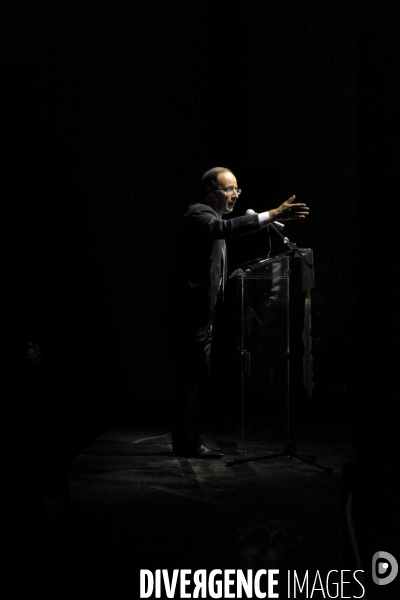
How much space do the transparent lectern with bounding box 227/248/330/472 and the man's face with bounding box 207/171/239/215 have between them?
0.56 meters

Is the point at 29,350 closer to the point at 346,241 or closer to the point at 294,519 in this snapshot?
the point at 294,519

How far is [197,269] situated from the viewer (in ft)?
15.0

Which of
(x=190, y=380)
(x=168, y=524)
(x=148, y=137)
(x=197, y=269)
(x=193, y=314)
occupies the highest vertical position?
(x=148, y=137)

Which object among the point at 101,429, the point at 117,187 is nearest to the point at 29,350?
the point at 101,429

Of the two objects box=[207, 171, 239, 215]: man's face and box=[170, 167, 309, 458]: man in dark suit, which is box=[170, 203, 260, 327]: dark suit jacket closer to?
box=[170, 167, 309, 458]: man in dark suit

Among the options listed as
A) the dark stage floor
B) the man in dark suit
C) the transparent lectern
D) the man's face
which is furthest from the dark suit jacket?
the dark stage floor

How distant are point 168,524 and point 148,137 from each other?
473 cm

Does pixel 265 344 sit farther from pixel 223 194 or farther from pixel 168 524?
pixel 168 524

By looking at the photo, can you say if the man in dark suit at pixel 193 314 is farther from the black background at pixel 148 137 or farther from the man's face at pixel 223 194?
the black background at pixel 148 137

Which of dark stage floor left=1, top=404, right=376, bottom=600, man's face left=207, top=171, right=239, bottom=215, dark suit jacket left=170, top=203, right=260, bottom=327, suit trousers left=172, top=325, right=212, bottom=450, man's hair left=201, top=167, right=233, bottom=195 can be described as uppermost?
man's hair left=201, top=167, right=233, bottom=195

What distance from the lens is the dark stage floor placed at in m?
2.53

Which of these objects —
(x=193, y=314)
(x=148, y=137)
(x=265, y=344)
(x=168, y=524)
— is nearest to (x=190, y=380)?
(x=193, y=314)

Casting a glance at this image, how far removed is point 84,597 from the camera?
2.30m

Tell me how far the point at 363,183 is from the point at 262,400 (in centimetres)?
349
